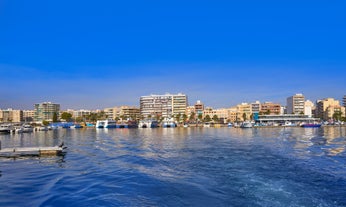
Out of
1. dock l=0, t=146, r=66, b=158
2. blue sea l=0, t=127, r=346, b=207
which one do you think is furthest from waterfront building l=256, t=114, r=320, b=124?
dock l=0, t=146, r=66, b=158

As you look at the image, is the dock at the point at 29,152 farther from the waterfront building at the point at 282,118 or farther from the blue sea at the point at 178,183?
the waterfront building at the point at 282,118

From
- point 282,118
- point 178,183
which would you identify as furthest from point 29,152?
point 282,118

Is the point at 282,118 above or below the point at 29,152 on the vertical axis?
above

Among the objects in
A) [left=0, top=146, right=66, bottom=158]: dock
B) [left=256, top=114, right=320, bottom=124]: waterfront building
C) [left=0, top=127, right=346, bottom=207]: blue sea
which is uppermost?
[left=256, top=114, right=320, bottom=124]: waterfront building

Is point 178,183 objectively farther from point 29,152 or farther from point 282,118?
point 282,118

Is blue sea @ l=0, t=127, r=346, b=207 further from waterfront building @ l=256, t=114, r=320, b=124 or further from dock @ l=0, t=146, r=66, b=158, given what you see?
waterfront building @ l=256, t=114, r=320, b=124

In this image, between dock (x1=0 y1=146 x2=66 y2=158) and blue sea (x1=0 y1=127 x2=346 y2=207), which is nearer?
blue sea (x1=0 y1=127 x2=346 y2=207)

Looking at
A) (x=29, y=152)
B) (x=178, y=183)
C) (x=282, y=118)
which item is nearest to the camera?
(x=178, y=183)

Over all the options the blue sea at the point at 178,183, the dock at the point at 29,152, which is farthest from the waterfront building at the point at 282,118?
the dock at the point at 29,152

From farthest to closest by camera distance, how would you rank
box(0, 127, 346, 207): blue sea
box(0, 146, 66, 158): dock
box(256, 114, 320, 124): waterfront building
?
box(256, 114, 320, 124): waterfront building → box(0, 146, 66, 158): dock → box(0, 127, 346, 207): blue sea

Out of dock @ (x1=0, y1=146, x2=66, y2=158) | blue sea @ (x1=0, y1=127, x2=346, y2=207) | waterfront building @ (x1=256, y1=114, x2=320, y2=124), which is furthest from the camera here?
waterfront building @ (x1=256, y1=114, x2=320, y2=124)

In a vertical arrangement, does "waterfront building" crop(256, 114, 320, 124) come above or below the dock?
above

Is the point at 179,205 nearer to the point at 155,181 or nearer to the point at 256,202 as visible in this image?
the point at 256,202

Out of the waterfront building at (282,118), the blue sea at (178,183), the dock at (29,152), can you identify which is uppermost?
the waterfront building at (282,118)
